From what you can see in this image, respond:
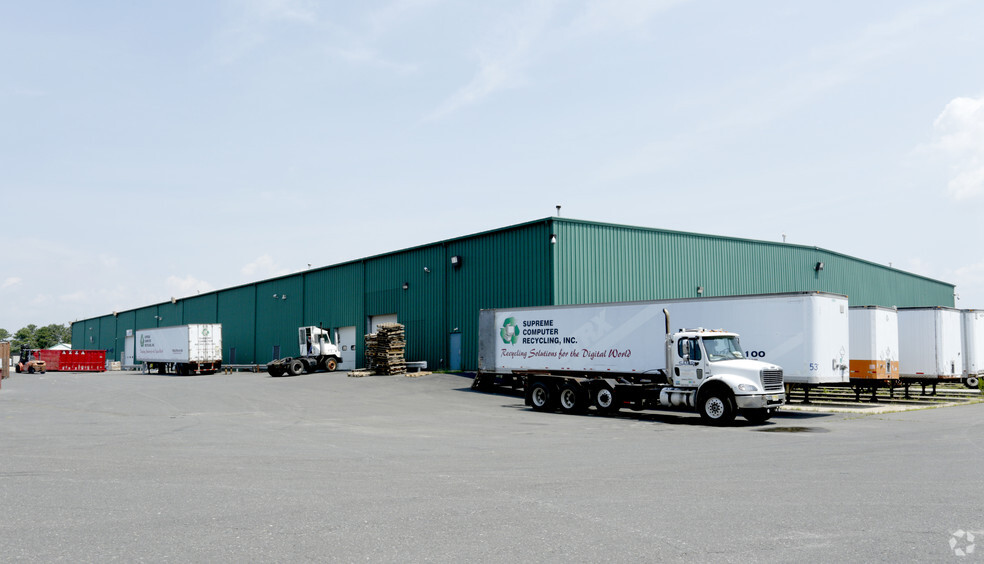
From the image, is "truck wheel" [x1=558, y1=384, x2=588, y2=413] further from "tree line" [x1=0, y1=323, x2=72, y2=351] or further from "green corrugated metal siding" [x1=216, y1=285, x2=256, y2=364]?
"tree line" [x1=0, y1=323, x2=72, y2=351]

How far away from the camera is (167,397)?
2880 centimetres

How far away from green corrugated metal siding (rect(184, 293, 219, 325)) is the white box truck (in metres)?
10.3

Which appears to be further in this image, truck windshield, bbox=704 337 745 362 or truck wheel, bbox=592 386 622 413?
truck wheel, bbox=592 386 622 413

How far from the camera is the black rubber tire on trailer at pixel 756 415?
19391 mm

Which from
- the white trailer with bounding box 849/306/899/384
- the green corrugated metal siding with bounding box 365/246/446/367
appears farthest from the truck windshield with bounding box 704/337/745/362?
the green corrugated metal siding with bounding box 365/246/446/367

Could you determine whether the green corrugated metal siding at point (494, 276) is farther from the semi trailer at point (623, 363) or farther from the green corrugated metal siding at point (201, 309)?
the green corrugated metal siding at point (201, 309)

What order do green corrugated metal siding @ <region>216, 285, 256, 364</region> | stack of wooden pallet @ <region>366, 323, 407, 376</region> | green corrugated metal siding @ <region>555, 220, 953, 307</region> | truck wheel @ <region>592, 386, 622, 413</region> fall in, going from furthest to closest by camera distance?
Result: green corrugated metal siding @ <region>216, 285, 256, 364</region>, stack of wooden pallet @ <region>366, 323, 407, 376</region>, green corrugated metal siding @ <region>555, 220, 953, 307</region>, truck wheel @ <region>592, 386, 622, 413</region>

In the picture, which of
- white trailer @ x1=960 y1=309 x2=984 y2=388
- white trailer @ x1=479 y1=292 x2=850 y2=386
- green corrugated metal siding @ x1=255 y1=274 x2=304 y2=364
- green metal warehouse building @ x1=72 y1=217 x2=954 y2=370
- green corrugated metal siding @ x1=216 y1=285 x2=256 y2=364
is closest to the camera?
white trailer @ x1=479 y1=292 x2=850 y2=386

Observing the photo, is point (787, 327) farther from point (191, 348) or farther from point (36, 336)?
point (36, 336)

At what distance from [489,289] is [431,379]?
5.81 m

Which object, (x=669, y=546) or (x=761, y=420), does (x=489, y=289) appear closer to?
(x=761, y=420)

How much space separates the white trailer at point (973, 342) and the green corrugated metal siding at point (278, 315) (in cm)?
4353

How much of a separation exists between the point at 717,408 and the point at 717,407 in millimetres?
29

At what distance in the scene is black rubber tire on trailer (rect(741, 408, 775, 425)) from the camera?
19.4 metres
